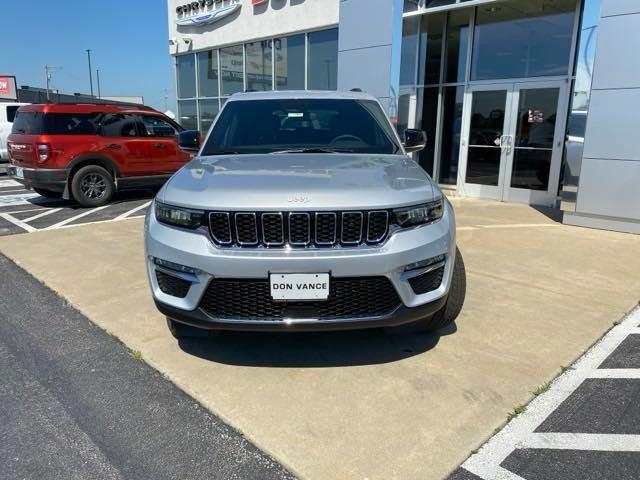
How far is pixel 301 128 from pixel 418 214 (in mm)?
1652

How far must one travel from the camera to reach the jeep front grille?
268 cm

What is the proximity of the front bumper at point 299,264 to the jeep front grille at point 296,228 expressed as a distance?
0.05 m

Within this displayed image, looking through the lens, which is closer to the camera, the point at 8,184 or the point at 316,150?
the point at 316,150

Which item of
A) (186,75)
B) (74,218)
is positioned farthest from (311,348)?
(186,75)

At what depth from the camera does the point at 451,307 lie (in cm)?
331

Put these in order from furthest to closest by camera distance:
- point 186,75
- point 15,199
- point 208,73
Result: point 186,75, point 208,73, point 15,199

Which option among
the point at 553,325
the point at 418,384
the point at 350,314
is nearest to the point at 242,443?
the point at 350,314

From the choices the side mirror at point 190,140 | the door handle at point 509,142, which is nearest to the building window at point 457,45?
the door handle at point 509,142

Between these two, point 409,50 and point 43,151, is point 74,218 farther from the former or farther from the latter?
point 409,50

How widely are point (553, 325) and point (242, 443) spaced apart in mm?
2568

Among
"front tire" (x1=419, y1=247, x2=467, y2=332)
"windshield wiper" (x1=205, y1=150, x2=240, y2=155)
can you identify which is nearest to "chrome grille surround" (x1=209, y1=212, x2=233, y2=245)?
"windshield wiper" (x1=205, y1=150, x2=240, y2=155)

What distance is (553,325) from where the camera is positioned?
3736mm

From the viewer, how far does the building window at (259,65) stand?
14281 mm

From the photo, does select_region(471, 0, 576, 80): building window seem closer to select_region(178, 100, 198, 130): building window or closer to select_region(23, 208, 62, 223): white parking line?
select_region(23, 208, 62, 223): white parking line
